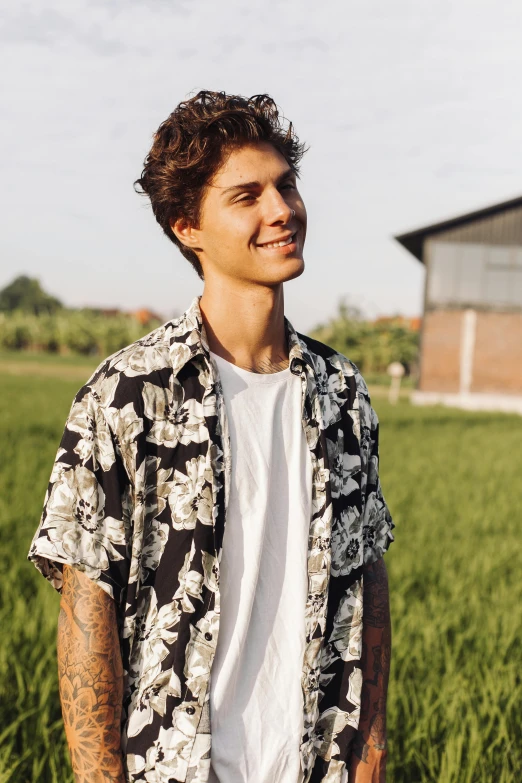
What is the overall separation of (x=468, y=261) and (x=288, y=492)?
23.5 m

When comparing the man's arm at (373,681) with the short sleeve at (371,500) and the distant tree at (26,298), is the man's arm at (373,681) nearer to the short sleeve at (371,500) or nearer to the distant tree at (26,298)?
the short sleeve at (371,500)

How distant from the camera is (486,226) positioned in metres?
23.5

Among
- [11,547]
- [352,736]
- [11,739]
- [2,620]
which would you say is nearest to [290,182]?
[352,736]

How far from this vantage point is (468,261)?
23.9m

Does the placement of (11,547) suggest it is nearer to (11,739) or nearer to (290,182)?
(11,739)

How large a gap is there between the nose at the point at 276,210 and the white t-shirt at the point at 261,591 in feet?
0.83

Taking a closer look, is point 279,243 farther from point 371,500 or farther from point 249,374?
point 371,500

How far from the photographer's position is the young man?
1.28m

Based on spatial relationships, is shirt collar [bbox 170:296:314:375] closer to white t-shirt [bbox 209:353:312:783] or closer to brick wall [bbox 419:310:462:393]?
white t-shirt [bbox 209:353:312:783]

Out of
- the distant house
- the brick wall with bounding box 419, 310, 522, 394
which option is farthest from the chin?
the brick wall with bounding box 419, 310, 522, 394

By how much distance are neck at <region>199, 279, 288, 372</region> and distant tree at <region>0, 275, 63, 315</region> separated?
91.7 m

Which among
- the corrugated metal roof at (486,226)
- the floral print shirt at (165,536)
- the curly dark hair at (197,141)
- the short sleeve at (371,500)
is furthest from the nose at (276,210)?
the corrugated metal roof at (486,226)

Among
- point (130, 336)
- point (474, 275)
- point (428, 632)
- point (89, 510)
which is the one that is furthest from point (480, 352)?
point (130, 336)

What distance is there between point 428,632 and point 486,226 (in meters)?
21.2
